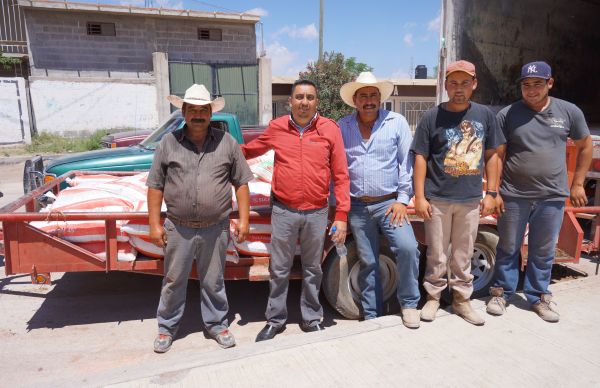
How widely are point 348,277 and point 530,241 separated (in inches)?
59.9

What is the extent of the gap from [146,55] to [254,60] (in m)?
5.20

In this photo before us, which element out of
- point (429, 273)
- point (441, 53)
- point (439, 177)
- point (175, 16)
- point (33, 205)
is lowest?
point (429, 273)

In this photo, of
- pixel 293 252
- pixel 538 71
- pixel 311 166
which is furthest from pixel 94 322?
pixel 538 71

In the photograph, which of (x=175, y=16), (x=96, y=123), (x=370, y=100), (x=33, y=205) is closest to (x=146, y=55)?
(x=175, y=16)

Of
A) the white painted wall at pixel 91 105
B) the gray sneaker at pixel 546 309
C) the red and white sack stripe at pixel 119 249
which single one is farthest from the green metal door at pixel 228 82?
the gray sneaker at pixel 546 309

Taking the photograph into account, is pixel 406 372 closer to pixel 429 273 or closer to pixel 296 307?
pixel 429 273

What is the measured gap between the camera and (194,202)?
3326mm

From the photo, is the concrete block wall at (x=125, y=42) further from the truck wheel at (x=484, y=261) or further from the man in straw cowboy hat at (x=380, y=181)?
the truck wheel at (x=484, y=261)

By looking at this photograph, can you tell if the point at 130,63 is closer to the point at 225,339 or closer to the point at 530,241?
the point at 225,339

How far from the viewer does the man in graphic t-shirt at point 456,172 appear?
3.43 m

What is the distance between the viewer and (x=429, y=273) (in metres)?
3.76

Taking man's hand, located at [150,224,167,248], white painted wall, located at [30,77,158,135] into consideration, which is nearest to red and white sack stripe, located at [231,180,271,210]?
man's hand, located at [150,224,167,248]

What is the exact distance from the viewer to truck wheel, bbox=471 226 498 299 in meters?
4.30

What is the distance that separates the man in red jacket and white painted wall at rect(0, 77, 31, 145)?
58.4 feet
